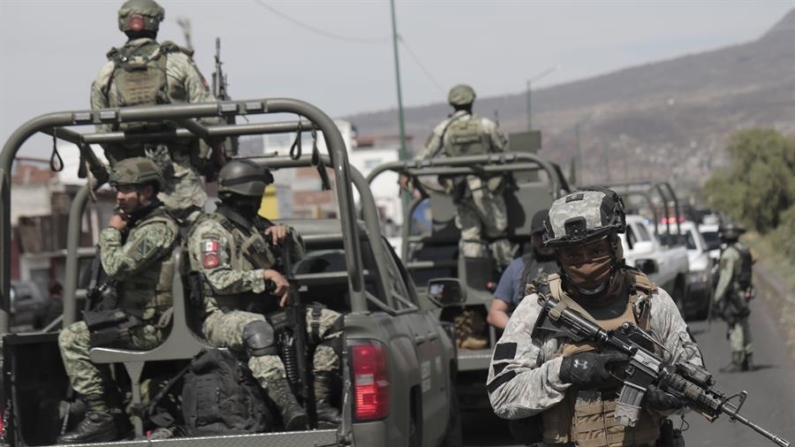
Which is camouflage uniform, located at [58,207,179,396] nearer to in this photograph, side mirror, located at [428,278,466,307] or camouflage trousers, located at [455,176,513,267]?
side mirror, located at [428,278,466,307]

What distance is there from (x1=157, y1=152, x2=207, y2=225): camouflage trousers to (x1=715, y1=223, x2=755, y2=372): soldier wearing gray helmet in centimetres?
850

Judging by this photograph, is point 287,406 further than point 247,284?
No

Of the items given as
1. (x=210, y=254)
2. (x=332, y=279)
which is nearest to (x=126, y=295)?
(x=210, y=254)

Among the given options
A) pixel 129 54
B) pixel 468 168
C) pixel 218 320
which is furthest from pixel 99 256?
pixel 468 168

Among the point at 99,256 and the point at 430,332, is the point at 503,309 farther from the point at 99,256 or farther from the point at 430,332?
the point at 99,256

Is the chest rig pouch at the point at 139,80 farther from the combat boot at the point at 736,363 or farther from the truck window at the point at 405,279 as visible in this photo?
the combat boot at the point at 736,363

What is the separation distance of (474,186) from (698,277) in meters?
11.3

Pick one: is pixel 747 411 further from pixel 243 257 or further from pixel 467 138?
pixel 243 257

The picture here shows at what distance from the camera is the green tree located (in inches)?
2379

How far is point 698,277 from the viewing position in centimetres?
2322

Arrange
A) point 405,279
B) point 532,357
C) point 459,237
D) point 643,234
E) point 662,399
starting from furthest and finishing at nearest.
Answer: point 643,234 → point 459,237 → point 405,279 → point 532,357 → point 662,399

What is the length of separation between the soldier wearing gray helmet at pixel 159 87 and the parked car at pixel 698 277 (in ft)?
47.5

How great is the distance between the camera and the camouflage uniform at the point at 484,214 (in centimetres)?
1255

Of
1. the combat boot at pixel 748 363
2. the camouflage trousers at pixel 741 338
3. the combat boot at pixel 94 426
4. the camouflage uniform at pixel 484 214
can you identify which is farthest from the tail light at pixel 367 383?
the combat boot at pixel 748 363
